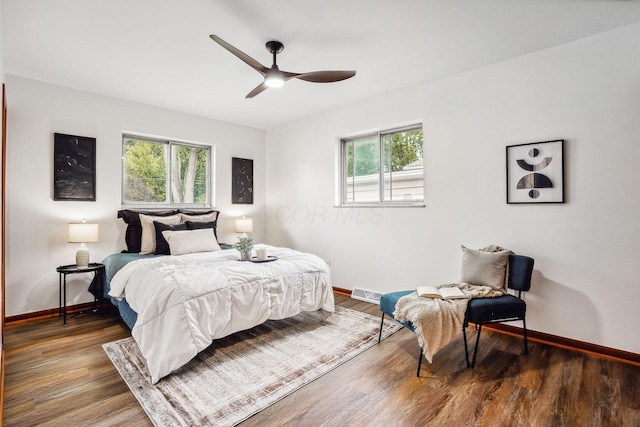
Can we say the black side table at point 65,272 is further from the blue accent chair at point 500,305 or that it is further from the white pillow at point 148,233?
the blue accent chair at point 500,305

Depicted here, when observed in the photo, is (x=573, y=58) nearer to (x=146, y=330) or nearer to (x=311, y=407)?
(x=311, y=407)

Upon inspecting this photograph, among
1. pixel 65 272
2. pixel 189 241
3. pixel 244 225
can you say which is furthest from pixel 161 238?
pixel 244 225

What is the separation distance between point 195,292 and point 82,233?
2.00 metres

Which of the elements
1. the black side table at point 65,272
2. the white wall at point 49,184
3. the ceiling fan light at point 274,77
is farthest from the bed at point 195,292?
the ceiling fan light at point 274,77

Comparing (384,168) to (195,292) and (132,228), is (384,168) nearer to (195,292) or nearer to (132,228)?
(195,292)

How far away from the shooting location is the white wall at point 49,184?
3291 millimetres

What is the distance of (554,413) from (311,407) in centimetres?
143

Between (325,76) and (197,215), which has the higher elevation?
(325,76)

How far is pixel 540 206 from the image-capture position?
2.85 meters

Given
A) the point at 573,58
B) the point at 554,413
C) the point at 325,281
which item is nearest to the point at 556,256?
the point at 554,413

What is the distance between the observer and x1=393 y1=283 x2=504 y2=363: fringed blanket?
2266 mm

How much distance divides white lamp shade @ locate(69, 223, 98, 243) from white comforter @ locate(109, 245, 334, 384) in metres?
0.94

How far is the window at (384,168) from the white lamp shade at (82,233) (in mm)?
3064

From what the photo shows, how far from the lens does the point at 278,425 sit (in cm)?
175
